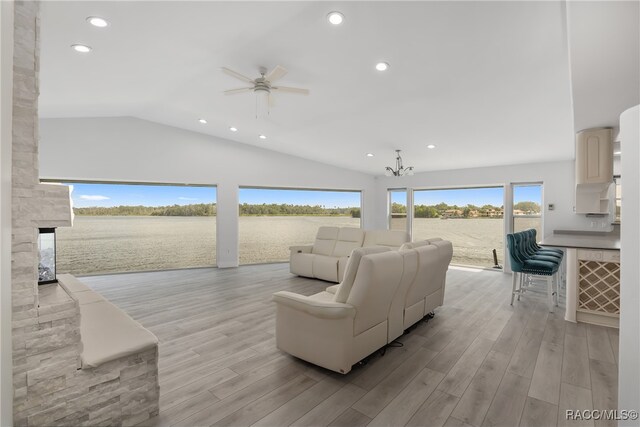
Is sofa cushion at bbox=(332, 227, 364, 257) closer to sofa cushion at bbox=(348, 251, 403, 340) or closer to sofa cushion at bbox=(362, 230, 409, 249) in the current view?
sofa cushion at bbox=(362, 230, 409, 249)

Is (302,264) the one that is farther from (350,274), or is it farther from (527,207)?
(527,207)

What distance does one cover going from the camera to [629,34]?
172 centimetres

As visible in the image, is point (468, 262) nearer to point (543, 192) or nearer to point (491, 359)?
point (543, 192)

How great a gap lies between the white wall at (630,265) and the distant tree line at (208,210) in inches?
257

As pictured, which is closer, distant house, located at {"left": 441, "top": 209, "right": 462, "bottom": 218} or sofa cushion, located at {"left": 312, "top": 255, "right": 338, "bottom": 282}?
sofa cushion, located at {"left": 312, "top": 255, "right": 338, "bottom": 282}

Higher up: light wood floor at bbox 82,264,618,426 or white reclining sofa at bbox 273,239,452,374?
white reclining sofa at bbox 273,239,452,374

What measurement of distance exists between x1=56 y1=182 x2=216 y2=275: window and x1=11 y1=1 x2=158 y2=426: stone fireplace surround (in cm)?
493

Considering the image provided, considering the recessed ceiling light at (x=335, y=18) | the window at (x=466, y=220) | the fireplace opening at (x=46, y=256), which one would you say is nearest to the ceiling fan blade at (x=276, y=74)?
the recessed ceiling light at (x=335, y=18)

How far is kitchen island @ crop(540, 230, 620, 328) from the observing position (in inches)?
132

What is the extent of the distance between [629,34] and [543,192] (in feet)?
16.9

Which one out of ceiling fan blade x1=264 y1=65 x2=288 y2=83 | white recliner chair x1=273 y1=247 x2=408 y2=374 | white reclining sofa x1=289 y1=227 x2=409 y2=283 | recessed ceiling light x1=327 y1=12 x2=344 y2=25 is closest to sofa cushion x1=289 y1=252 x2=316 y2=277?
white reclining sofa x1=289 y1=227 x2=409 y2=283

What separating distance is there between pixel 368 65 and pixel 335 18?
75 centimetres

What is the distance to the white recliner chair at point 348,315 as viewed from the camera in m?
2.20

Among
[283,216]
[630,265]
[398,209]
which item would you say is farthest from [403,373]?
[398,209]
